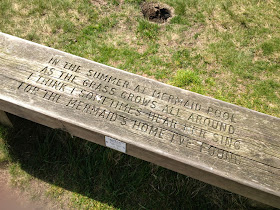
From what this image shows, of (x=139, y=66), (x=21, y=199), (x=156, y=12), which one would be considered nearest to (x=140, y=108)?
(x=139, y=66)

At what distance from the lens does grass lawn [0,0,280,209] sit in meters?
2.64

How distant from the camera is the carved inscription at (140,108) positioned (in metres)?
2.16

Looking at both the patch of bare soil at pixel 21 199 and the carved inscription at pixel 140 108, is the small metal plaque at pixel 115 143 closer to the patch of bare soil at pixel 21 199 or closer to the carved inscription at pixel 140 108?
the carved inscription at pixel 140 108

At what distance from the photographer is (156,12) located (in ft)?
13.2

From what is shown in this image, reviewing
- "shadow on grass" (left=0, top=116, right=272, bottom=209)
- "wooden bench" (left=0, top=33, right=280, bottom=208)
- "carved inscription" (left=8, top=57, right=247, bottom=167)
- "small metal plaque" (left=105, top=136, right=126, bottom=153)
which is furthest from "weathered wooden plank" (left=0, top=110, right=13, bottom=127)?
"small metal plaque" (left=105, top=136, right=126, bottom=153)

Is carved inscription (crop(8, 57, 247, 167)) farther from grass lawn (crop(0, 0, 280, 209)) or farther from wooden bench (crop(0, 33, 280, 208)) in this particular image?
grass lawn (crop(0, 0, 280, 209))

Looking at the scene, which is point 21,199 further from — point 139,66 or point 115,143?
point 139,66

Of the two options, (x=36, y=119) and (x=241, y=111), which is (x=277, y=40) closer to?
(x=241, y=111)

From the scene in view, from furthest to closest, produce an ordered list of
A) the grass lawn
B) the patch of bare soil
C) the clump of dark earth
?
the clump of dark earth → the grass lawn → the patch of bare soil

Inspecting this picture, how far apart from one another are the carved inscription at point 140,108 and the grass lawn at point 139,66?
657 millimetres

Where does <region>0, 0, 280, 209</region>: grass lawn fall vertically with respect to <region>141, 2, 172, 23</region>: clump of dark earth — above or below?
below

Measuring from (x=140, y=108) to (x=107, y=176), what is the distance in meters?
0.85

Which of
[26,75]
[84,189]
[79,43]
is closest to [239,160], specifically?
[84,189]

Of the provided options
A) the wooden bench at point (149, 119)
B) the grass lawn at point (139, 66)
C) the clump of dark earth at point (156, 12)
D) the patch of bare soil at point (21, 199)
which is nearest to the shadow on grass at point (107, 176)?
the grass lawn at point (139, 66)
